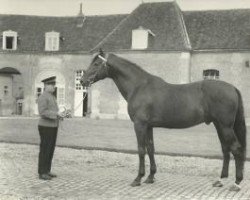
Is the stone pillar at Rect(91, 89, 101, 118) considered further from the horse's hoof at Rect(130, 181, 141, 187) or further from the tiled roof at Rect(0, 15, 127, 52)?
the horse's hoof at Rect(130, 181, 141, 187)

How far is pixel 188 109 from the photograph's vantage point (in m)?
7.63

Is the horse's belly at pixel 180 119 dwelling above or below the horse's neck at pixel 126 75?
below

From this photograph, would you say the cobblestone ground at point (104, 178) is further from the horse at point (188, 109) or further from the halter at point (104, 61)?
the halter at point (104, 61)

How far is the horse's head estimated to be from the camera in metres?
8.03

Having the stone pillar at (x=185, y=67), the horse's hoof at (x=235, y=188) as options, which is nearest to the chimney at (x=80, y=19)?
the stone pillar at (x=185, y=67)

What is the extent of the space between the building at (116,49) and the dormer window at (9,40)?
0.27ft

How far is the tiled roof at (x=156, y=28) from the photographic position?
29.9m

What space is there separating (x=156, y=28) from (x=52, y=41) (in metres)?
9.16

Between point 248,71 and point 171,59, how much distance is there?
509cm

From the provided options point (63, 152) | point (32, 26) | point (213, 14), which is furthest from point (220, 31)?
point (63, 152)

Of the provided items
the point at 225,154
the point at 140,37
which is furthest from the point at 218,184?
the point at 140,37

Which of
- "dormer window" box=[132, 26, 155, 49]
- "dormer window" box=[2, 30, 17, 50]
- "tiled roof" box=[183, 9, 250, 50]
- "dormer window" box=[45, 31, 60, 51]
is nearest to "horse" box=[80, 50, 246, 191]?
"tiled roof" box=[183, 9, 250, 50]

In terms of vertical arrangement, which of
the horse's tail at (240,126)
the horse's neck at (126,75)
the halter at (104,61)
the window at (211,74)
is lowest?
the horse's tail at (240,126)

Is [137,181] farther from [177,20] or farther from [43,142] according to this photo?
[177,20]
